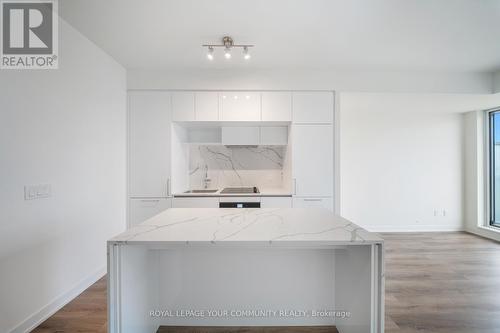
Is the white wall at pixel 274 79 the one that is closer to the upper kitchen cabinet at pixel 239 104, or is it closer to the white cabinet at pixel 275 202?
the upper kitchen cabinet at pixel 239 104

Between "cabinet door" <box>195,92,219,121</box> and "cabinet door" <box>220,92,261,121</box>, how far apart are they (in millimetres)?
98

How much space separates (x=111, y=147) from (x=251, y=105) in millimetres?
1888

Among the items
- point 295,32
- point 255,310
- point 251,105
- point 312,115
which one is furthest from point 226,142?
point 255,310

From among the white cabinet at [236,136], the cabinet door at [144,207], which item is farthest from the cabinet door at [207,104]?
the cabinet door at [144,207]

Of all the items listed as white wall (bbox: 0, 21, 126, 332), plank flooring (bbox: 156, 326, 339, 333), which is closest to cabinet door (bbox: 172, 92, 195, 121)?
white wall (bbox: 0, 21, 126, 332)

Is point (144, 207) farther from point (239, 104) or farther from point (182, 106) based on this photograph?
point (239, 104)

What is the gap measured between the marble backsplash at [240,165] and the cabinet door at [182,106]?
732mm

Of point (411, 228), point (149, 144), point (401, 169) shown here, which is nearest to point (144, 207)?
point (149, 144)

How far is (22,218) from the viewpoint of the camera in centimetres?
179

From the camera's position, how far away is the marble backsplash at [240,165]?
3.95 metres

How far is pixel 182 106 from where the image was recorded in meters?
3.31

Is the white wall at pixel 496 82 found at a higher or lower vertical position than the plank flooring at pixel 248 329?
higher

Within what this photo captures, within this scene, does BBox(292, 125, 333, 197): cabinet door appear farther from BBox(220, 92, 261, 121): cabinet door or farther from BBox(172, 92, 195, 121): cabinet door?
BBox(172, 92, 195, 121): cabinet door

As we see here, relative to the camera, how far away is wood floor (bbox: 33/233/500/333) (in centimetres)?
190
